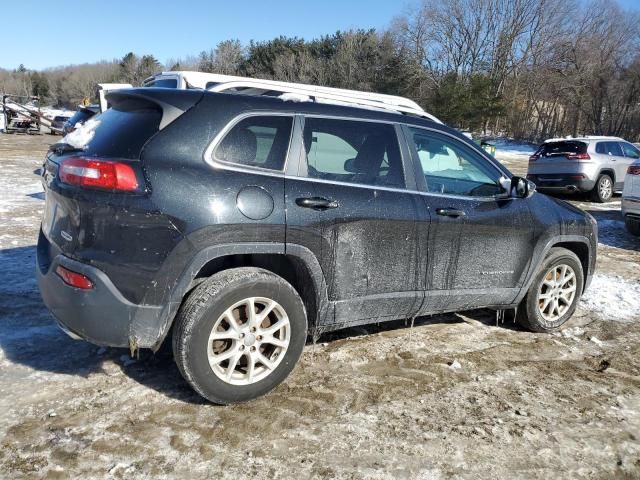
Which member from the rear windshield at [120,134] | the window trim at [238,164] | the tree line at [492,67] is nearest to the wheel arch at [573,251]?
the window trim at [238,164]

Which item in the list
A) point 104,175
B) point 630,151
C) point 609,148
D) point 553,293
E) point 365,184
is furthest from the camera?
point 630,151

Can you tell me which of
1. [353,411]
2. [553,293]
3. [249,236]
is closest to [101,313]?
[249,236]

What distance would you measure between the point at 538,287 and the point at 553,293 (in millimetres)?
238

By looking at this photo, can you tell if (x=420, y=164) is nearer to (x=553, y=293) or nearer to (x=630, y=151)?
(x=553, y=293)

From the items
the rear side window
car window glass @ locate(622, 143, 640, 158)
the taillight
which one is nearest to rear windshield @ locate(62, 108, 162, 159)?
the taillight

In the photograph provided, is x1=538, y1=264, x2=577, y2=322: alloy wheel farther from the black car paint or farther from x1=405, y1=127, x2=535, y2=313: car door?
the black car paint

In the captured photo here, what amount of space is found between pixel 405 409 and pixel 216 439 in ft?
3.72

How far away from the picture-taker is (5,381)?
3418 millimetres

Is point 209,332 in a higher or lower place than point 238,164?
lower

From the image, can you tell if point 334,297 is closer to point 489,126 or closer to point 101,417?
point 101,417

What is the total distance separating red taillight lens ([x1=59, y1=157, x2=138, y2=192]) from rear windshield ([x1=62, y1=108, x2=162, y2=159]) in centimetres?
8

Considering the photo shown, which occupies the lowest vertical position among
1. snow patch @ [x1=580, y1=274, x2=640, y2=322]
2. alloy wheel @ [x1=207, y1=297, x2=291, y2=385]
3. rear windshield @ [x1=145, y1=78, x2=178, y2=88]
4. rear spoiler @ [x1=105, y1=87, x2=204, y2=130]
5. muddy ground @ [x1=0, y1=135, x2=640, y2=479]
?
muddy ground @ [x1=0, y1=135, x2=640, y2=479]

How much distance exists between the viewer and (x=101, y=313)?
289 centimetres

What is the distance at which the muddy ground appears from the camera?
8.93 ft
